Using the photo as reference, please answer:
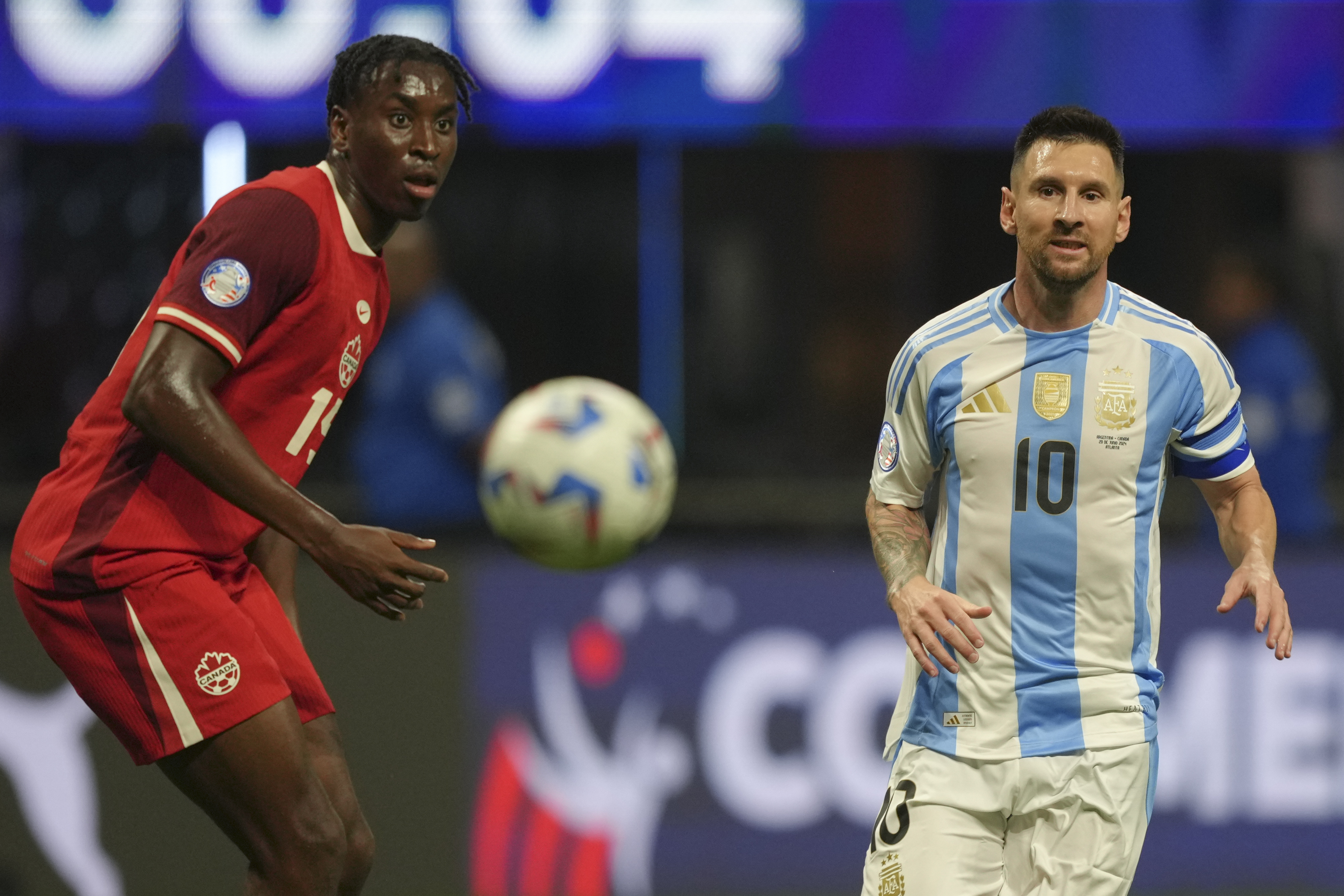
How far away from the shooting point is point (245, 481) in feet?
10.00

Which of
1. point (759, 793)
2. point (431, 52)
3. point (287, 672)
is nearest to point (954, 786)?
point (287, 672)

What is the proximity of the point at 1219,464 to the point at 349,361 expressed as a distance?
1757 millimetres

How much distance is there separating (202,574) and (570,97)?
3.47 meters

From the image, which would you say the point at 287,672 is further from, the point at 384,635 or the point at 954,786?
the point at 384,635

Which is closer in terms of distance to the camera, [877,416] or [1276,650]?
[1276,650]

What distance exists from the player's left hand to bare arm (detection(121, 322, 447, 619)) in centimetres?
148

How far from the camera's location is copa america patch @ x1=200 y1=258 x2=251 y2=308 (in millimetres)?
3117

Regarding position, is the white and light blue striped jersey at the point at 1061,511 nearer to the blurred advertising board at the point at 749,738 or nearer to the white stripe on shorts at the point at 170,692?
the white stripe on shorts at the point at 170,692

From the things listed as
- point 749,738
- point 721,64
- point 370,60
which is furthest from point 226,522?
point 721,64

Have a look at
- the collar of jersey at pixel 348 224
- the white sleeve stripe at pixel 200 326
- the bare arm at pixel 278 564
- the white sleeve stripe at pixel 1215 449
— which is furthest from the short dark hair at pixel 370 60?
the white sleeve stripe at pixel 1215 449

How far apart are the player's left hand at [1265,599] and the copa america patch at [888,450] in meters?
0.69

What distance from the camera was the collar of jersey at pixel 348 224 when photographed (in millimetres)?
3451

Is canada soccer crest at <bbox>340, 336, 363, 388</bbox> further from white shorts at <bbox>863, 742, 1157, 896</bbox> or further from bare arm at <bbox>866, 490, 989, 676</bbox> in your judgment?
white shorts at <bbox>863, 742, 1157, 896</bbox>

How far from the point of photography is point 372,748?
579cm
